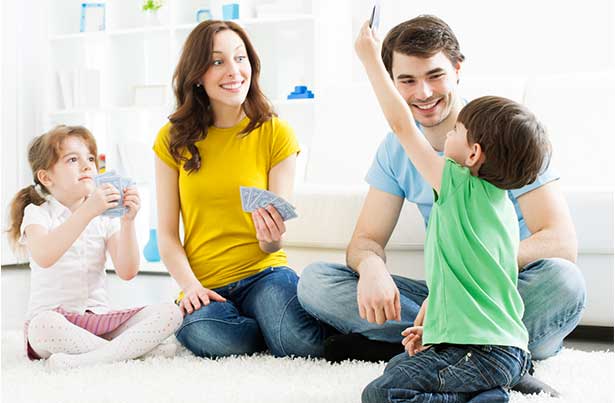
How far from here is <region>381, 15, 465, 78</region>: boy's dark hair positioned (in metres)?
1.80

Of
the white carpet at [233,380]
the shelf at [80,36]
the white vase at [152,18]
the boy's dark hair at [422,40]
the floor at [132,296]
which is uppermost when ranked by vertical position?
the white vase at [152,18]

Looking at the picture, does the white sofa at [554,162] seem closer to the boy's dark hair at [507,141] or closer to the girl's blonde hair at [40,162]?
the girl's blonde hair at [40,162]

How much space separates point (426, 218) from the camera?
6.79 feet

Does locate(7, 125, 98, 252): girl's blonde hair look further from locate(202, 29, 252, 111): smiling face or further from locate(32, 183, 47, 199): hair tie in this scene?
locate(202, 29, 252, 111): smiling face

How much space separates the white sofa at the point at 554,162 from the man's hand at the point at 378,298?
2.26 ft

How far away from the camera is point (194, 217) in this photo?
2.20 m

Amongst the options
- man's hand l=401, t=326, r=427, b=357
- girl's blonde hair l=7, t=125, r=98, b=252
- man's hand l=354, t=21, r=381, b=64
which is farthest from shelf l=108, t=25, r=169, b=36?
man's hand l=401, t=326, r=427, b=357

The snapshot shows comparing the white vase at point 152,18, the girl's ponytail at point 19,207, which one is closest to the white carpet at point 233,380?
the girl's ponytail at point 19,207

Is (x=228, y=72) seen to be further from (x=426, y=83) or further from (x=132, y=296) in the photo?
(x=132, y=296)

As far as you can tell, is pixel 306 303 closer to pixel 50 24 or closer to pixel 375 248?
pixel 375 248

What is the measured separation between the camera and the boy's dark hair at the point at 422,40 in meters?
1.80

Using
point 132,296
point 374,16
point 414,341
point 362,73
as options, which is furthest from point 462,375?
point 362,73

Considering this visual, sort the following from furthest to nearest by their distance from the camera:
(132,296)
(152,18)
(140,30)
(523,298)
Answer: (152,18) < (140,30) < (132,296) < (523,298)

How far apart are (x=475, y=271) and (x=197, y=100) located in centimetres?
112
